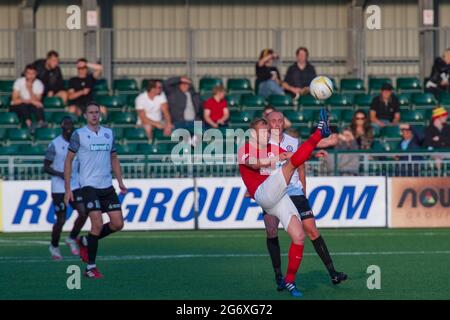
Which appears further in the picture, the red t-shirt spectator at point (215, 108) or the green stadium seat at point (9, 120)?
the green stadium seat at point (9, 120)

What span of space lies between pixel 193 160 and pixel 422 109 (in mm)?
7077

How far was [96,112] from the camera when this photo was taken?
15.2 meters

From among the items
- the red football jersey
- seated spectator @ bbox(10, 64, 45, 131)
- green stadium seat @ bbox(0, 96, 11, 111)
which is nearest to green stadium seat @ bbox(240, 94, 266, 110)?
seated spectator @ bbox(10, 64, 45, 131)

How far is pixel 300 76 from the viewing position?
26.8 meters

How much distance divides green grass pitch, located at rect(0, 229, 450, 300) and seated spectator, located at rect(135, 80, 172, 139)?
336cm

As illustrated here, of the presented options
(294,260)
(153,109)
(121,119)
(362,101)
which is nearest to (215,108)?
(153,109)

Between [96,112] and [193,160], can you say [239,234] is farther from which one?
[96,112]

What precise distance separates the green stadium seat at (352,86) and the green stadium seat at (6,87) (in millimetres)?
7112

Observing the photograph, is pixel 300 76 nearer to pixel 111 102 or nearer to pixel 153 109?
pixel 153 109

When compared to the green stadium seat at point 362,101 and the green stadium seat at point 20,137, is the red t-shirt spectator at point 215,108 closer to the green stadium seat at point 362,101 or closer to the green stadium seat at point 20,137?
the green stadium seat at point 20,137

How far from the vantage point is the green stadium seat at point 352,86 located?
2788 cm

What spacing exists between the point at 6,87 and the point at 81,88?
211 cm

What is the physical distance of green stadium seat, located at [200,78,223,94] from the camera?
2744 centimetres

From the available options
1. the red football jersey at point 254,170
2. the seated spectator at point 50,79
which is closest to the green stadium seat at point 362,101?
the seated spectator at point 50,79
